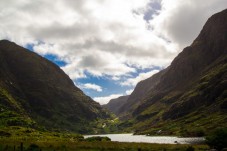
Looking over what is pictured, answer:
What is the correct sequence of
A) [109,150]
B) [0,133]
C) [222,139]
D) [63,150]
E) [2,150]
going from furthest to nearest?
1. [0,133]
2. [222,139]
3. [109,150]
4. [63,150]
5. [2,150]

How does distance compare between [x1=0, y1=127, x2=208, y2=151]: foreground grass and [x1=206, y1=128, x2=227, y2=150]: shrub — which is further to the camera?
[x1=206, y1=128, x2=227, y2=150]: shrub

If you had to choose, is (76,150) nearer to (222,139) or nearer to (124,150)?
(124,150)

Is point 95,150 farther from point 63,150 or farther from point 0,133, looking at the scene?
point 0,133

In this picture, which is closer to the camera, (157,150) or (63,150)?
(63,150)

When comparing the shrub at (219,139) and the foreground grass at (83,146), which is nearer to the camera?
the foreground grass at (83,146)

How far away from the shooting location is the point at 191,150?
220ft

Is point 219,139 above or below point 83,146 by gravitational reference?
below

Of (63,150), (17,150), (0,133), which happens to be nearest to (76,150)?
(63,150)

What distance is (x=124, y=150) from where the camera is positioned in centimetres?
7106

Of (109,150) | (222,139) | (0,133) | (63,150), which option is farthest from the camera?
(0,133)

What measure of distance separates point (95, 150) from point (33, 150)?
1428cm

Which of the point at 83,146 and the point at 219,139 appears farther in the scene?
the point at 219,139

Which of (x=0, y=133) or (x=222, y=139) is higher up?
(x=0, y=133)

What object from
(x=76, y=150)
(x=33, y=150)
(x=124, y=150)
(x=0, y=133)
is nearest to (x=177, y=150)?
(x=124, y=150)
